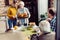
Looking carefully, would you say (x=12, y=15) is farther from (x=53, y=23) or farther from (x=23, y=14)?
(x=53, y=23)

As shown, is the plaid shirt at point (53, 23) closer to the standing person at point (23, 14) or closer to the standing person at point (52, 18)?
the standing person at point (52, 18)

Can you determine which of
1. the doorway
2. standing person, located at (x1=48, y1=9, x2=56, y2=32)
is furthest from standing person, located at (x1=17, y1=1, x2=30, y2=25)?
standing person, located at (x1=48, y1=9, x2=56, y2=32)

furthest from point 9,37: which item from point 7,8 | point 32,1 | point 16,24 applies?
point 32,1

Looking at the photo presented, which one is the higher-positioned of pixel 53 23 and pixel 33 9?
pixel 33 9

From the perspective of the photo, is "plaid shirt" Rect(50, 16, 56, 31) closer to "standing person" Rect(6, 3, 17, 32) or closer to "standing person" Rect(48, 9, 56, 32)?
"standing person" Rect(48, 9, 56, 32)

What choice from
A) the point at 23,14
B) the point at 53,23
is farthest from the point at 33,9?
the point at 53,23

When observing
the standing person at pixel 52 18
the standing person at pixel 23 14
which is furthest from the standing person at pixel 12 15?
the standing person at pixel 52 18

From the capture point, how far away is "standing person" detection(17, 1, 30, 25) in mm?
1502

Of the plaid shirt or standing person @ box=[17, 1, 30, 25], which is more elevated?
standing person @ box=[17, 1, 30, 25]

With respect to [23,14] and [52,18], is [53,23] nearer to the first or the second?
[52,18]

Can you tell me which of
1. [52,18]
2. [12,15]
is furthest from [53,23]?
[12,15]

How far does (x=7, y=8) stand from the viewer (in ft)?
4.86

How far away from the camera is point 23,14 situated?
151 centimetres

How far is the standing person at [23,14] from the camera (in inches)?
59.1
